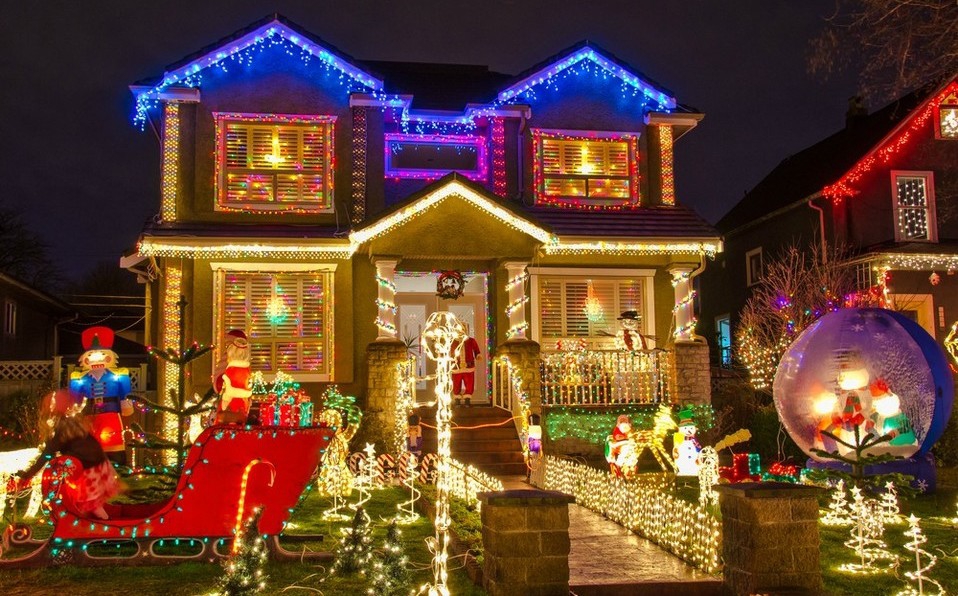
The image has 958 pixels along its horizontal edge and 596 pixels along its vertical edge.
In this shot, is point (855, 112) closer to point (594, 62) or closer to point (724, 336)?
point (724, 336)

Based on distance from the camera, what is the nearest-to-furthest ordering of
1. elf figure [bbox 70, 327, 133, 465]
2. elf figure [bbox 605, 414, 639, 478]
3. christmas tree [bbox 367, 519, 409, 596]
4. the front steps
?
christmas tree [bbox 367, 519, 409, 596] < elf figure [bbox 70, 327, 133, 465] < elf figure [bbox 605, 414, 639, 478] < the front steps

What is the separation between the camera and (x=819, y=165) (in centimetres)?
2642

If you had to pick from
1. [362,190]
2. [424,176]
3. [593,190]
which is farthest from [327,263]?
[593,190]

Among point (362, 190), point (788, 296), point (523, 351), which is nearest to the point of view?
point (523, 351)

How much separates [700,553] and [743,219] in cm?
2300

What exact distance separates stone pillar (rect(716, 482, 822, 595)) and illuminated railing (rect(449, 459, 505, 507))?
3.36m

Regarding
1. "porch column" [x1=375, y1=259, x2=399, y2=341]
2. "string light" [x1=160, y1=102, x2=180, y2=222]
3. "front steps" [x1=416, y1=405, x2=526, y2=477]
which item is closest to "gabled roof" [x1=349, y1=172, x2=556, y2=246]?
"porch column" [x1=375, y1=259, x2=399, y2=341]

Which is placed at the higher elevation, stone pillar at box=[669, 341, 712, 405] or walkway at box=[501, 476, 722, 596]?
stone pillar at box=[669, 341, 712, 405]

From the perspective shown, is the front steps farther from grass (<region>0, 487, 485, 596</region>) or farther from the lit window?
grass (<region>0, 487, 485, 596</region>)

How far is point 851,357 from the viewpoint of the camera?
11820mm

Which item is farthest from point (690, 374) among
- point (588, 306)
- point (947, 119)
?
point (947, 119)

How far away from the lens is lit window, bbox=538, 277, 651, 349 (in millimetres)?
18562

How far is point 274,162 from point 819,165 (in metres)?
17.1

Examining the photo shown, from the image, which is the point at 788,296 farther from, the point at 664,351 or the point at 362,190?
the point at 362,190
